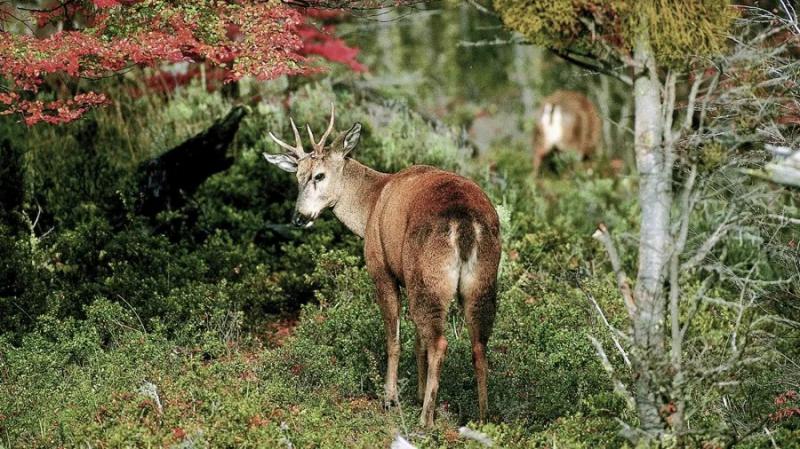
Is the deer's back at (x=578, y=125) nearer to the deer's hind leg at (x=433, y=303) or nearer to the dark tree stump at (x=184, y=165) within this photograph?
the dark tree stump at (x=184, y=165)

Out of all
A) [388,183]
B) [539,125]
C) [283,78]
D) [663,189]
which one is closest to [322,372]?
[388,183]

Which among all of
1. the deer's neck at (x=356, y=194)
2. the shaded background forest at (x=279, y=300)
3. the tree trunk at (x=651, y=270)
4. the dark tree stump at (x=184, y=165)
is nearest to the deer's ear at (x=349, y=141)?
the deer's neck at (x=356, y=194)

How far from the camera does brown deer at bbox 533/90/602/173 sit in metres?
18.5

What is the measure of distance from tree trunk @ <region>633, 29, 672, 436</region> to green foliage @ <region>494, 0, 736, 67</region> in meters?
1.65

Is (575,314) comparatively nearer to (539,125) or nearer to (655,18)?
(655,18)

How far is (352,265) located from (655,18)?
3658mm

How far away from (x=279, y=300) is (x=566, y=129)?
Result: 29.7ft

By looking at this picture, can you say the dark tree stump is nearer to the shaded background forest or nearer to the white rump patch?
the shaded background forest

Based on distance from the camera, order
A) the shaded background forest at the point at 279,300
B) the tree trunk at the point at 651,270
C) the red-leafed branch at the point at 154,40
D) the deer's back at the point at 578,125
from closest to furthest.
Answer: the tree trunk at the point at 651,270, the shaded background forest at the point at 279,300, the red-leafed branch at the point at 154,40, the deer's back at the point at 578,125

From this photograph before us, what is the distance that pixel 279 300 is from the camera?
1062 centimetres

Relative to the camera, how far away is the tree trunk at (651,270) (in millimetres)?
6039

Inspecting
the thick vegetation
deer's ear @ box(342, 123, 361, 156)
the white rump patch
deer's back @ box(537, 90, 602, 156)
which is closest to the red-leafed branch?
deer's ear @ box(342, 123, 361, 156)

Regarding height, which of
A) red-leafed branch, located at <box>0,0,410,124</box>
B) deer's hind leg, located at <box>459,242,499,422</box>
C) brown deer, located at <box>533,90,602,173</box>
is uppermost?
red-leafed branch, located at <box>0,0,410,124</box>

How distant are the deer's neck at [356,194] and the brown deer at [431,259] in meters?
0.08
